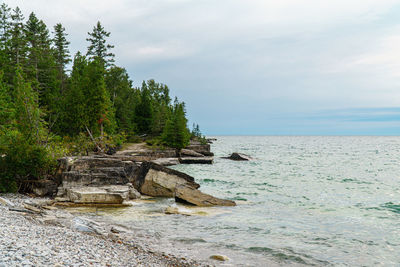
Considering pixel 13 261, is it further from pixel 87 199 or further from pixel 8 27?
pixel 8 27

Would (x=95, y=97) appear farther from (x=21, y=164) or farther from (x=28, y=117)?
(x=21, y=164)

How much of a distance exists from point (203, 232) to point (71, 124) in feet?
126

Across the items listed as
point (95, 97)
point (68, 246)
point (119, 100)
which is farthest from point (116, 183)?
point (119, 100)

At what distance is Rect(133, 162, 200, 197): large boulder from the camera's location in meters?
21.9

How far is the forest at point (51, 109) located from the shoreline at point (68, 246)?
677 centimetres

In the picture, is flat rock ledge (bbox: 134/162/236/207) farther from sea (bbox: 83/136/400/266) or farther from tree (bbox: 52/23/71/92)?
tree (bbox: 52/23/71/92)

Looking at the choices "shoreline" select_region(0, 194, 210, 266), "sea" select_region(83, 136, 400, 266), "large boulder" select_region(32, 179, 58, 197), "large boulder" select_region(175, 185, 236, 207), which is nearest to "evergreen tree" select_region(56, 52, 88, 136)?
"large boulder" select_region(32, 179, 58, 197)

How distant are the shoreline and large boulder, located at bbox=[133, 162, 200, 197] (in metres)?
8.96

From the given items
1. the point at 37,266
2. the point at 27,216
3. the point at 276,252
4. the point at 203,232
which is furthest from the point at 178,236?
the point at 37,266

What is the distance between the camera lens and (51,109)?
54.4m

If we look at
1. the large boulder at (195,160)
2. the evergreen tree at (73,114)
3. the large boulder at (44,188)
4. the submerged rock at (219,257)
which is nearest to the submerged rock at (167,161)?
the large boulder at (195,160)

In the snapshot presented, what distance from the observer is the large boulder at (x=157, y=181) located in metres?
21.9

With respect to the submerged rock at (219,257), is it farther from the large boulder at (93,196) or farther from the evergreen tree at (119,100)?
the evergreen tree at (119,100)

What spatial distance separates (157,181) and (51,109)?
40442mm
